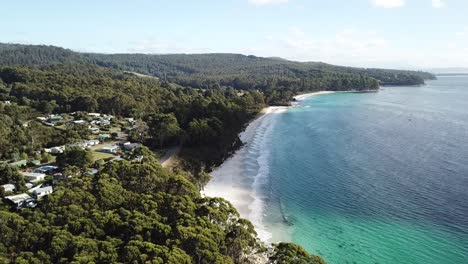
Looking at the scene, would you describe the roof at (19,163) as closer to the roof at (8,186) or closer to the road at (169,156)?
the roof at (8,186)

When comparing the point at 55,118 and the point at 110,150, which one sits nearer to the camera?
the point at 110,150

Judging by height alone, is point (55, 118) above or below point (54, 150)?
above

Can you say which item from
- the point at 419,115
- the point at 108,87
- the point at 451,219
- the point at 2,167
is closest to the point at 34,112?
the point at 108,87

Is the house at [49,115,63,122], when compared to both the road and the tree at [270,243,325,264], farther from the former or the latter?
the tree at [270,243,325,264]

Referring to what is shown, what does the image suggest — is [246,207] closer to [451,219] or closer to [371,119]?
[451,219]

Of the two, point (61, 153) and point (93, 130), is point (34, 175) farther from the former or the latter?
point (93, 130)

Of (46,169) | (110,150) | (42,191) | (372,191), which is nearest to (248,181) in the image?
(372,191)

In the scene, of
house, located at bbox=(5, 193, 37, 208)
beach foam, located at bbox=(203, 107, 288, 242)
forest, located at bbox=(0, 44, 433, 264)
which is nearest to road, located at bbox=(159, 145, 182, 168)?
forest, located at bbox=(0, 44, 433, 264)
